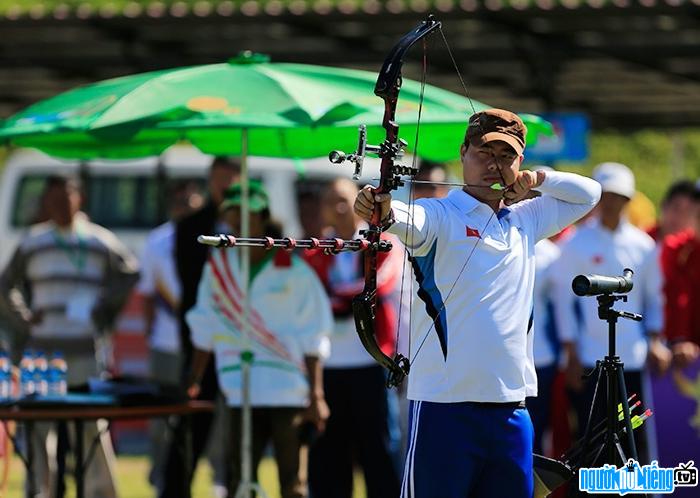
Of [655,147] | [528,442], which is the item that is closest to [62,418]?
[528,442]

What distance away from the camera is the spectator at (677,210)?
1101 centimetres

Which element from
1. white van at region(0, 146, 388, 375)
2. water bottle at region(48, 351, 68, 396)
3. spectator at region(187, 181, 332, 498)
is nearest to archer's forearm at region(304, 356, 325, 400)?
spectator at region(187, 181, 332, 498)

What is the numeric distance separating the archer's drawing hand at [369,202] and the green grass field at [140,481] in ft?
19.5

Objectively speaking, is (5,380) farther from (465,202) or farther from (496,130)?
(496,130)

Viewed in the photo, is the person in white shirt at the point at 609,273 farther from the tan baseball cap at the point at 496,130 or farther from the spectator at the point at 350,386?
the tan baseball cap at the point at 496,130

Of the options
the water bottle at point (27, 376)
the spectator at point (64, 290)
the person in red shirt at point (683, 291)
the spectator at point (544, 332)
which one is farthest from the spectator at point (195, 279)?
the person in red shirt at point (683, 291)

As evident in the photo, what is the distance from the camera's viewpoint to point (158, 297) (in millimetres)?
11508

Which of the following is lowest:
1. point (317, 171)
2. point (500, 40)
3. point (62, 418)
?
point (62, 418)

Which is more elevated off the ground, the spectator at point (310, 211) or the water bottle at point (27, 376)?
the spectator at point (310, 211)

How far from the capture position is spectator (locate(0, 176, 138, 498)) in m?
9.46

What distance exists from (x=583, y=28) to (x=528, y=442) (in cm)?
776

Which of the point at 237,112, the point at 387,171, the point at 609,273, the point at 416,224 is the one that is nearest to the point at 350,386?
the point at 609,273

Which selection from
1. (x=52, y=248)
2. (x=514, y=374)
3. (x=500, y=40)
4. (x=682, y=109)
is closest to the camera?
(x=514, y=374)

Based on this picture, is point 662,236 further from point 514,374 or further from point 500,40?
point 514,374
